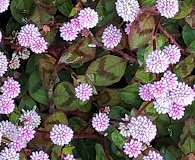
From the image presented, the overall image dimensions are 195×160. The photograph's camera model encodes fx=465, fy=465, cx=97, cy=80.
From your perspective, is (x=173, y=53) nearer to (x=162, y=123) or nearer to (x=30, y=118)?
(x=162, y=123)

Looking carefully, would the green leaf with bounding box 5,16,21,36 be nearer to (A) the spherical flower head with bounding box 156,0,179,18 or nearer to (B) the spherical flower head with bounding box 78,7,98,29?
(B) the spherical flower head with bounding box 78,7,98,29

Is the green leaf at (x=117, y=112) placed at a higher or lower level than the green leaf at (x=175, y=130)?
higher

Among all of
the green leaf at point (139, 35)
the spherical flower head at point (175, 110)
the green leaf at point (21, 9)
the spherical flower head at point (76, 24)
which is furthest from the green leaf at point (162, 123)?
the green leaf at point (21, 9)

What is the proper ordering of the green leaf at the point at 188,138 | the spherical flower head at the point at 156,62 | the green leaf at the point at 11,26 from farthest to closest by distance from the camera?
the green leaf at the point at 11,26, the green leaf at the point at 188,138, the spherical flower head at the point at 156,62

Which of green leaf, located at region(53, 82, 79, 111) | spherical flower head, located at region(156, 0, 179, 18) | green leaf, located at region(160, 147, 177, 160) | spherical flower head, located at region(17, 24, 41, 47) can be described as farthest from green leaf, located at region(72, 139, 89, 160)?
spherical flower head, located at region(156, 0, 179, 18)

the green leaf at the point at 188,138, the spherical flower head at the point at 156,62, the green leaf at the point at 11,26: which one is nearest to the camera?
the spherical flower head at the point at 156,62

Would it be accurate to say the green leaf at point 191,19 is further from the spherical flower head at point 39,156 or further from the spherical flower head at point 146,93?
the spherical flower head at point 39,156
